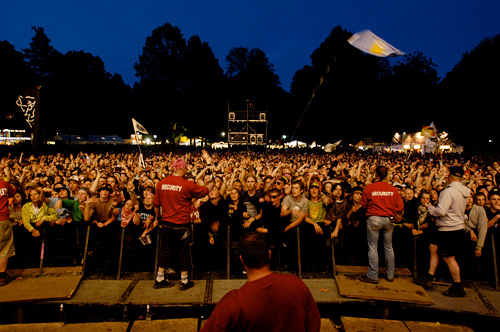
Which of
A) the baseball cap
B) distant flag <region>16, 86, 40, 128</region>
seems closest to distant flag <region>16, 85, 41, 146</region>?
distant flag <region>16, 86, 40, 128</region>

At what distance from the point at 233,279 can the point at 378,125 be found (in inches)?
1906

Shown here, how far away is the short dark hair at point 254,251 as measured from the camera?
77.5 inches

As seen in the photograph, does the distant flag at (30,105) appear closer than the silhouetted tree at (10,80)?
Yes

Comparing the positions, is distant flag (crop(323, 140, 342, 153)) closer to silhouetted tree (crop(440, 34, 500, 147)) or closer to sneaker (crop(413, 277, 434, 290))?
sneaker (crop(413, 277, 434, 290))

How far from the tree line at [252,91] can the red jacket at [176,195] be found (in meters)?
35.6

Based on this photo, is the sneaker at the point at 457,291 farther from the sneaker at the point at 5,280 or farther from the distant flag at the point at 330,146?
the distant flag at the point at 330,146

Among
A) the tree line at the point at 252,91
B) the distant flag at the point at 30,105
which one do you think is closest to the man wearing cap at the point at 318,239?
the distant flag at the point at 30,105

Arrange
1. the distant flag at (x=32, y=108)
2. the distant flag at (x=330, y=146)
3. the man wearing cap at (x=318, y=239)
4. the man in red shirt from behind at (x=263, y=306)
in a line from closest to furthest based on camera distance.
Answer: the man in red shirt from behind at (x=263, y=306)
the man wearing cap at (x=318, y=239)
the distant flag at (x=32, y=108)
the distant flag at (x=330, y=146)

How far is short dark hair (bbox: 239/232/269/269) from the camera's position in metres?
1.97

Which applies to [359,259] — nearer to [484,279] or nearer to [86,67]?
[484,279]

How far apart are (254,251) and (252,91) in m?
57.7

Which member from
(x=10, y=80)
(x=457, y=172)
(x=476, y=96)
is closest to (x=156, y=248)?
(x=457, y=172)

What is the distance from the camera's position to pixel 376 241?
479 cm

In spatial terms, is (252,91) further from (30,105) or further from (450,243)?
(450,243)
